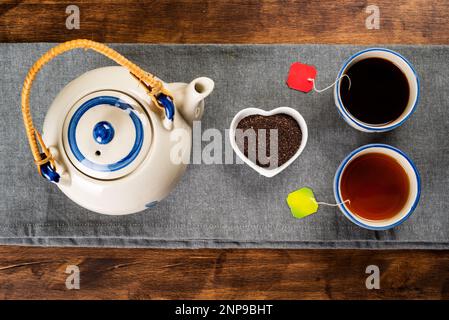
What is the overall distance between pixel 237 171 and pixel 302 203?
0.12 meters

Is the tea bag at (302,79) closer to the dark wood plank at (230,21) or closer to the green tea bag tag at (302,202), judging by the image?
the dark wood plank at (230,21)

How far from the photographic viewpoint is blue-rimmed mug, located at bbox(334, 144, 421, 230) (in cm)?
62

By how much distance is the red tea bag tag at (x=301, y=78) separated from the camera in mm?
731

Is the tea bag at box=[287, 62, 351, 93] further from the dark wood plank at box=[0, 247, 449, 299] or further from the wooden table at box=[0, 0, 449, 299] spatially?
the dark wood plank at box=[0, 247, 449, 299]

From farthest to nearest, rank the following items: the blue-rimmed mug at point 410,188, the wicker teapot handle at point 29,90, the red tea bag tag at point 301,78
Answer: the red tea bag tag at point 301,78, the blue-rimmed mug at point 410,188, the wicker teapot handle at point 29,90

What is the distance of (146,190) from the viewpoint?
564 millimetres

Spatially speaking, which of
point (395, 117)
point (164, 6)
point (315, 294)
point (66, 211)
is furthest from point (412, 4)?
point (66, 211)

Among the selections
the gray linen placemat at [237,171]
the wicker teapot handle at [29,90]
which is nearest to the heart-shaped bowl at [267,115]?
the gray linen placemat at [237,171]

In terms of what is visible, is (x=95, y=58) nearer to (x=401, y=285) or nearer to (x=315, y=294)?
(x=315, y=294)

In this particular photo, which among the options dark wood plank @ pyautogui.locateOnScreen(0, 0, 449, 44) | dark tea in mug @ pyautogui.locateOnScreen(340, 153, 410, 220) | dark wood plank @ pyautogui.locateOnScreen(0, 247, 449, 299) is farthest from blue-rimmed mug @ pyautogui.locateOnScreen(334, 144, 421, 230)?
dark wood plank @ pyautogui.locateOnScreen(0, 0, 449, 44)

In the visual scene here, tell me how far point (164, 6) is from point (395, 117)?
1.49ft

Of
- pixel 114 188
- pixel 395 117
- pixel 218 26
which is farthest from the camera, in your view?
pixel 218 26

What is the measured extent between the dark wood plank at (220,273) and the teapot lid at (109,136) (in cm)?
28
